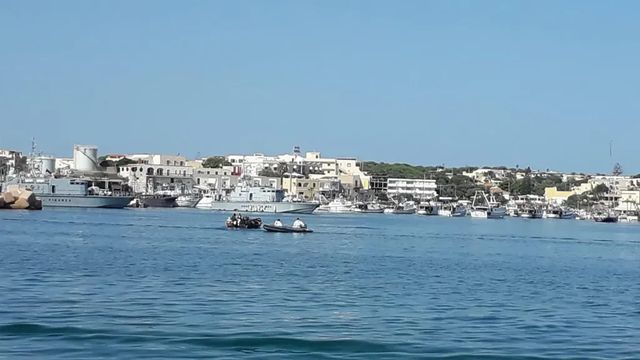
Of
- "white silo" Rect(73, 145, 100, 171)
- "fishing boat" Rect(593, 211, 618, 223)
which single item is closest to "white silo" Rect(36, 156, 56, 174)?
"white silo" Rect(73, 145, 100, 171)

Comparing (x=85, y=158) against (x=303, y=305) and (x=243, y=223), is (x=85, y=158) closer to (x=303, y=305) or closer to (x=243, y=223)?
(x=243, y=223)

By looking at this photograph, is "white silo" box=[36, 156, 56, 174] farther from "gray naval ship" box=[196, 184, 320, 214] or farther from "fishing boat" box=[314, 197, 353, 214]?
"fishing boat" box=[314, 197, 353, 214]

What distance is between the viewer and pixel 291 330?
83.3ft

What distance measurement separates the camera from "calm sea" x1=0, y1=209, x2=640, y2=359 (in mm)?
23203

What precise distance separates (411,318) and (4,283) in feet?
44.0

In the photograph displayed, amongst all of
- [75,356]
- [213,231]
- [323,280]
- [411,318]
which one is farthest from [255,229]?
[75,356]

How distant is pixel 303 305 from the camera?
→ 30844 mm

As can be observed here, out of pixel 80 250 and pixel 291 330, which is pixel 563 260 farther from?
pixel 291 330

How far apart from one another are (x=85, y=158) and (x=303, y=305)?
558 ft

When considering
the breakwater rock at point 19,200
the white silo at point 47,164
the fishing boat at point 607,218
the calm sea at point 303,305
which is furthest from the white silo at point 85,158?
the calm sea at point 303,305

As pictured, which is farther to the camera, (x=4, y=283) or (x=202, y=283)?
(x=202, y=283)

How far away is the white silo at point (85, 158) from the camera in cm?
19450

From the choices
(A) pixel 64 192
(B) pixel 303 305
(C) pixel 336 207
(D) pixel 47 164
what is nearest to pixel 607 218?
(C) pixel 336 207

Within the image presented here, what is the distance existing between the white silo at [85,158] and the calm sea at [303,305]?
140m
